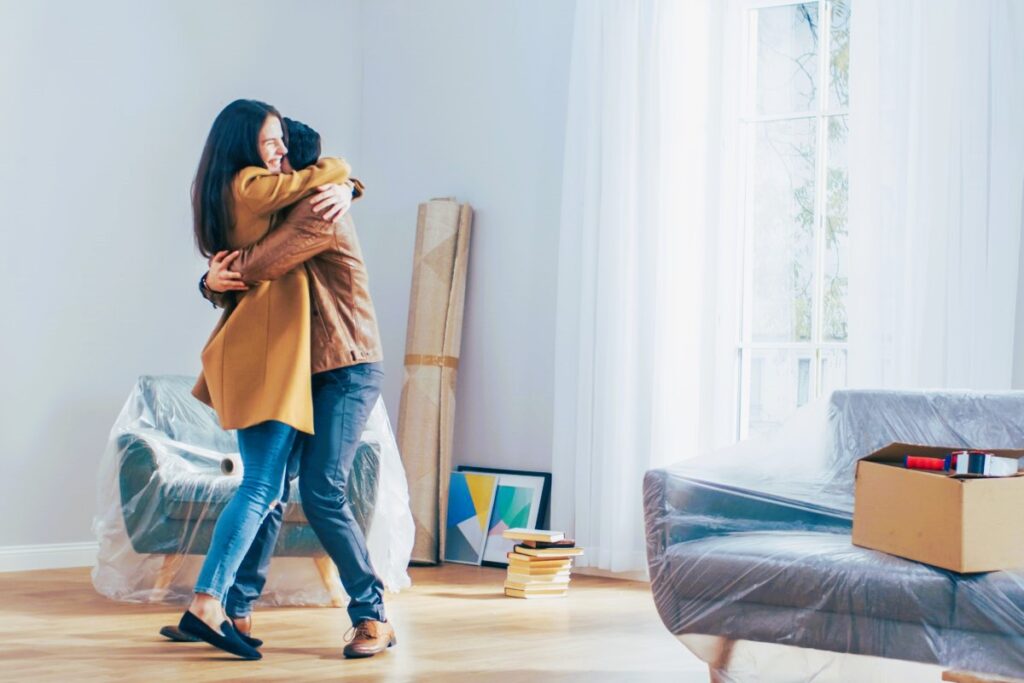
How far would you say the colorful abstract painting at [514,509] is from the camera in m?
4.99

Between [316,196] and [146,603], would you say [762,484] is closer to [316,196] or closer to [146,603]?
[316,196]

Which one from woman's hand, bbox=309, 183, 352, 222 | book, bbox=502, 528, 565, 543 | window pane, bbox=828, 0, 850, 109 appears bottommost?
book, bbox=502, 528, 565, 543

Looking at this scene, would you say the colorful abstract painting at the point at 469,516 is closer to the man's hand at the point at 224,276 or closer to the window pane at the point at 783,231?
the window pane at the point at 783,231

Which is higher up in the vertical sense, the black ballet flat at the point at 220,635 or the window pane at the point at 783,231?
the window pane at the point at 783,231

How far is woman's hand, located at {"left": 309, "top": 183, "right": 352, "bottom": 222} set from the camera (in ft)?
9.97

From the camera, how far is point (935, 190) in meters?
4.01

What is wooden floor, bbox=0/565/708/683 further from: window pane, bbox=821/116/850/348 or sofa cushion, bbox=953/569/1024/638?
window pane, bbox=821/116/850/348

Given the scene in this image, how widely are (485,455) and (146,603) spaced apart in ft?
5.74

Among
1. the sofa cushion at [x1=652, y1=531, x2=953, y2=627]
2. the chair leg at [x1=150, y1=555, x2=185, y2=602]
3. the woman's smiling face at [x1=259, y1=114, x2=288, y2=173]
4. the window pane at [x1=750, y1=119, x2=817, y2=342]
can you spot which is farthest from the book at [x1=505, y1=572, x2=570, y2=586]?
the woman's smiling face at [x1=259, y1=114, x2=288, y2=173]

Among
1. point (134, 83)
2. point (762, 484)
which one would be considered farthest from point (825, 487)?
point (134, 83)

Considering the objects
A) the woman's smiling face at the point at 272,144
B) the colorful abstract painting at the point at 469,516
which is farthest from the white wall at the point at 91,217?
the woman's smiling face at the point at 272,144

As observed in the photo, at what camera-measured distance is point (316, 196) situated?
3055mm

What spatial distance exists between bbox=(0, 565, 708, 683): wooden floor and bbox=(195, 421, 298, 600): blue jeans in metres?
0.21

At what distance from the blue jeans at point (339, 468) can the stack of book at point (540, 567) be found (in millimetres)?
1129
